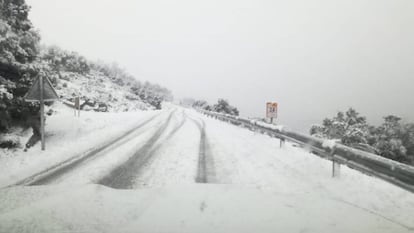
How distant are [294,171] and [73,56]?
1980 inches

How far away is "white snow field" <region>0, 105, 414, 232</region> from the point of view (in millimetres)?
4219

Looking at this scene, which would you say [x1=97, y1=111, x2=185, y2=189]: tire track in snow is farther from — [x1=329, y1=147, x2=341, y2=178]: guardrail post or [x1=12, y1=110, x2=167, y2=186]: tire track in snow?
[x1=329, y1=147, x2=341, y2=178]: guardrail post

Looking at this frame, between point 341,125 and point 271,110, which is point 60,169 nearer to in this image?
point 271,110

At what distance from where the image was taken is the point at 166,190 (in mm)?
5715

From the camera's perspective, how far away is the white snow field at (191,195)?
4.22 metres

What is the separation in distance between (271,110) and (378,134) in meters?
24.5

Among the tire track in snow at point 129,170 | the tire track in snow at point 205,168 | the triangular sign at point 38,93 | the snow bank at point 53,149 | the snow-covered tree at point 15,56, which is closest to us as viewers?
the tire track in snow at point 129,170

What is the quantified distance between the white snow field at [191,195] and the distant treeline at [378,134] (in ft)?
67.6

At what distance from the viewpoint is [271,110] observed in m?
15.8

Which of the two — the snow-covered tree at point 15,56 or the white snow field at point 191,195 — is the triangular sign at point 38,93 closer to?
the snow-covered tree at point 15,56

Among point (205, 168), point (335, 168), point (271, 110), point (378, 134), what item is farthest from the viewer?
point (378, 134)

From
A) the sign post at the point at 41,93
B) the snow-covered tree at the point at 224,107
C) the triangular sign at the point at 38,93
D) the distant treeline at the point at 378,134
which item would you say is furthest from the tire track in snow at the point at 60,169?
the snow-covered tree at the point at 224,107

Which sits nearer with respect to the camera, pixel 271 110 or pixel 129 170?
pixel 129 170

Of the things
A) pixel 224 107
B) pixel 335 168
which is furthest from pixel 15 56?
pixel 224 107
